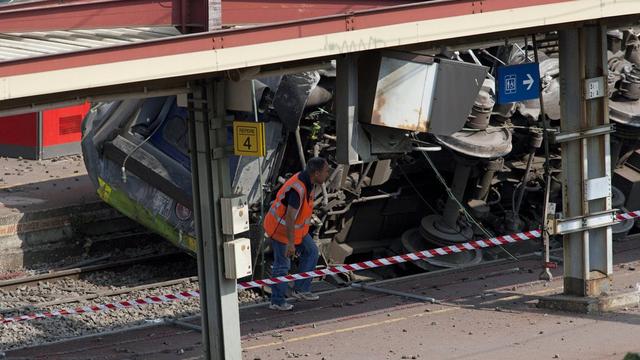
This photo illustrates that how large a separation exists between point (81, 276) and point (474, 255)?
452 centimetres

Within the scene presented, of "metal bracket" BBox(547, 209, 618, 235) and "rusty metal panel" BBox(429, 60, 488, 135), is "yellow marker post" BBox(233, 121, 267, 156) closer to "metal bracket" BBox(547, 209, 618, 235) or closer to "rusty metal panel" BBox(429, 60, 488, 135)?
"rusty metal panel" BBox(429, 60, 488, 135)

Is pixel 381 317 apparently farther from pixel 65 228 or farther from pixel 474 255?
pixel 65 228

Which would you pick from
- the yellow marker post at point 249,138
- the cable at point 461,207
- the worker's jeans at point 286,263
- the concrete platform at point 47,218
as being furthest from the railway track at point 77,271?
the yellow marker post at point 249,138

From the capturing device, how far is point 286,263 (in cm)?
1184

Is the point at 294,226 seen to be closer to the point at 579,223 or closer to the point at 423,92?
the point at 423,92

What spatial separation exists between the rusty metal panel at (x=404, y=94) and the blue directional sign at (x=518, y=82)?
1.57 meters

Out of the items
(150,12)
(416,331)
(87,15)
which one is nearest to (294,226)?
(416,331)

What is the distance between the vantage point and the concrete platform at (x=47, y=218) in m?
14.7

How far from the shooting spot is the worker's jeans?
38.7ft

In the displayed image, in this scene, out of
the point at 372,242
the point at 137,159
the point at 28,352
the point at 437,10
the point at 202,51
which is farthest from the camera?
the point at 372,242

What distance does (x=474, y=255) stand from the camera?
14273 millimetres

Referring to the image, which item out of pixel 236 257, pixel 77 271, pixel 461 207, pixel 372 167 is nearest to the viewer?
pixel 236 257

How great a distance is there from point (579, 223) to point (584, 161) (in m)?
0.57

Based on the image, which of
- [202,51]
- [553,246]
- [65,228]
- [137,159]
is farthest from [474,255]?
[202,51]
